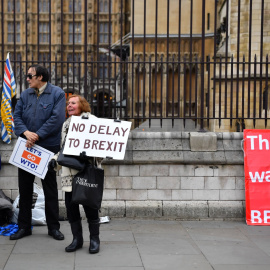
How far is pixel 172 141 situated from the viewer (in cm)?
760

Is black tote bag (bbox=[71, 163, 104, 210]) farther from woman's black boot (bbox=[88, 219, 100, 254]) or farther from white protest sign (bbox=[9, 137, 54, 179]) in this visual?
white protest sign (bbox=[9, 137, 54, 179])

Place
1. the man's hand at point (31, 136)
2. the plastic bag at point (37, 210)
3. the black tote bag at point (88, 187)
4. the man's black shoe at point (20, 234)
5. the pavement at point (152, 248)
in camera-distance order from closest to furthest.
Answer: the pavement at point (152, 248) < the black tote bag at point (88, 187) < the man's hand at point (31, 136) < the man's black shoe at point (20, 234) < the plastic bag at point (37, 210)

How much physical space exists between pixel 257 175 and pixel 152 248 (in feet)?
7.72

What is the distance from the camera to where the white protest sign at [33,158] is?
238 inches

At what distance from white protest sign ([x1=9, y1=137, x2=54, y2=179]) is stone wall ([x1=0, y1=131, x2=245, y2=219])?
4.46 feet

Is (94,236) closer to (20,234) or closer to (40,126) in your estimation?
(20,234)

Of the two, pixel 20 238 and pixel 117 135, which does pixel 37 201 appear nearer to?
pixel 20 238

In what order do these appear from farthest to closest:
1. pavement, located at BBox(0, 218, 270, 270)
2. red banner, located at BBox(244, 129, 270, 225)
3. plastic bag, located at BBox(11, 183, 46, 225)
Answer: red banner, located at BBox(244, 129, 270, 225), plastic bag, located at BBox(11, 183, 46, 225), pavement, located at BBox(0, 218, 270, 270)

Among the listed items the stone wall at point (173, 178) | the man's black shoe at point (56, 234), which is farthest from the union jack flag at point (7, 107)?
the man's black shoe at point (56, 234)

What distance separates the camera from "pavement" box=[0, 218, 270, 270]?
511 cm

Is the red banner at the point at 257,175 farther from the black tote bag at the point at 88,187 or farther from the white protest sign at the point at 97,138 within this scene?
the black tote bag at the point at 88,187

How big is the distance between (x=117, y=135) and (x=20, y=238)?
1797 millimetres

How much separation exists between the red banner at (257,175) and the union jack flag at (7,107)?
136 inches

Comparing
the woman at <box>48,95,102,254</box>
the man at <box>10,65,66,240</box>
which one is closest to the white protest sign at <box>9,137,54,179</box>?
the man at <box>10,65,66,240</box>
